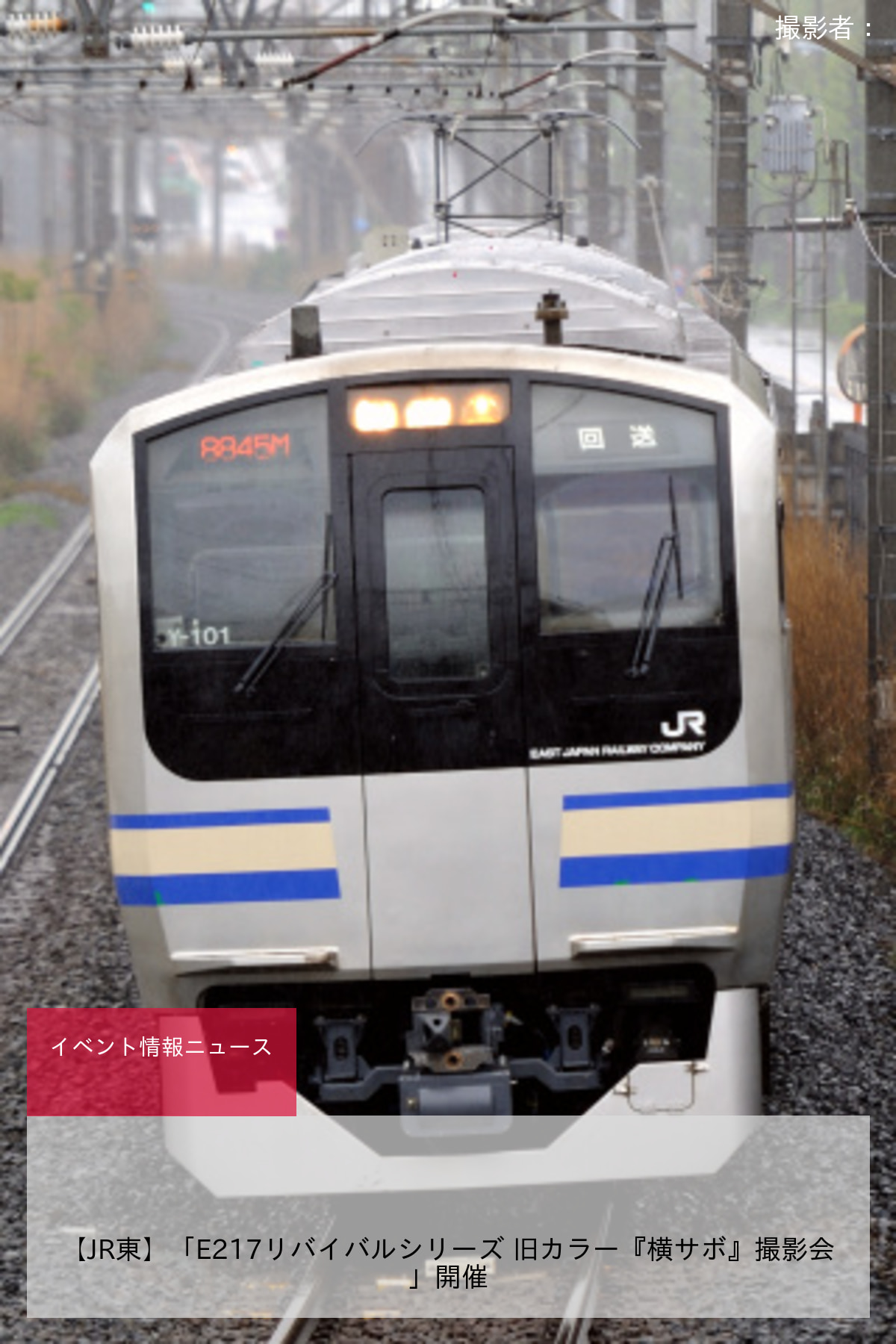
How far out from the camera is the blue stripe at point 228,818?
23.8 feet

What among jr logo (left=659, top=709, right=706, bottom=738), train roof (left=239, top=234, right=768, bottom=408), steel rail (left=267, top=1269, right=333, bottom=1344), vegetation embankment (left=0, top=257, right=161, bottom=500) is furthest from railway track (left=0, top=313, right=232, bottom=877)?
vegetation embankment (left=0, top=257, right=161, bottom=500)

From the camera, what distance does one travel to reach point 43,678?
1936 cm

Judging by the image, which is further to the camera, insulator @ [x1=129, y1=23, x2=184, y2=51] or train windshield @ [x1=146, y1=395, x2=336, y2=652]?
insulator @ [x1=129, y1=23, x2=184, y2=51]

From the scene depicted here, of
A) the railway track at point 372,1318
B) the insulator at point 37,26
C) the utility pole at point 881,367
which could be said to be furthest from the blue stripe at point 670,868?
the insulator at point 37,26

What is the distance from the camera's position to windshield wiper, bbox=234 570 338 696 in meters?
7.30

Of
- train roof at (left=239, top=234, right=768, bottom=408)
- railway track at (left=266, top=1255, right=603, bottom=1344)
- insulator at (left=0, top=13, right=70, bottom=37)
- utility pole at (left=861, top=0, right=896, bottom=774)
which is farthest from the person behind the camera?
insulator at (left=0, top=13, right=70, bottom=37)

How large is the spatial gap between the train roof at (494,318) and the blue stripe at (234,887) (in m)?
2.04

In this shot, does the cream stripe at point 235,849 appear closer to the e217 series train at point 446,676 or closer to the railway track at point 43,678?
the e217 series train at point 446,676

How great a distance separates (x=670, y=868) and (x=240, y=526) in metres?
1.68

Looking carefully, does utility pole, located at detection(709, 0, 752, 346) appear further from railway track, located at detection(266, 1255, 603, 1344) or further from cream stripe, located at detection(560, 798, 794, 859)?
railway track, located at detection(266, 1255, 603, 1344)

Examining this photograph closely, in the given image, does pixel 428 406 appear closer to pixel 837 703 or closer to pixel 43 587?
pixel 837 703

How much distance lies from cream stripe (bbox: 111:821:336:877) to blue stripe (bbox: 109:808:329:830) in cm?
1

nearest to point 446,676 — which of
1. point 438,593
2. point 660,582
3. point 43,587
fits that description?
point 438,593

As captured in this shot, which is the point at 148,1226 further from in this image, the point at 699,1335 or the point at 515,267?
the point at 515,267
